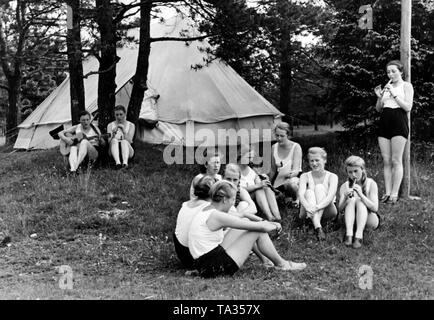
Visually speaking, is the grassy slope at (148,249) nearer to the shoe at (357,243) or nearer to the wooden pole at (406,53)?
the shoe at (357,243)

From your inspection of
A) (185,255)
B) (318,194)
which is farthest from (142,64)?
(185,255)

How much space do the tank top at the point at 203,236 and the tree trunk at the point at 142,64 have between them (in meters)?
5.79

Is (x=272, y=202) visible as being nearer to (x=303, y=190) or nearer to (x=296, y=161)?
(x=303, y=190)

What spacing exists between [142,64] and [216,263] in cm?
621

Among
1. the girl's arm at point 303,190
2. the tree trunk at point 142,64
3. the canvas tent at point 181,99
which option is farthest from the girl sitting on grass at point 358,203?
the canvas tent at point 181,99

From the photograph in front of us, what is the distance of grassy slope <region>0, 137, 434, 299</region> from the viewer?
3996 millimetres

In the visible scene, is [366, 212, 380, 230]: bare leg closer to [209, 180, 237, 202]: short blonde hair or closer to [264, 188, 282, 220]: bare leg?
[264, 188, 282, 220]: bare leg

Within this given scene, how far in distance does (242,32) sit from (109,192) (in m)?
3.40

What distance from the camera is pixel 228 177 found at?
5.07 metres

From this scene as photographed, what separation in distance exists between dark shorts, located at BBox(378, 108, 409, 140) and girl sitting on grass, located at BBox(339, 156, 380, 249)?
1223 mm

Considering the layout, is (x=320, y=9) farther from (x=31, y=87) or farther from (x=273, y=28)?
(x=31, y=87)

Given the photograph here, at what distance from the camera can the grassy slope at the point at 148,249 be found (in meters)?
4.00

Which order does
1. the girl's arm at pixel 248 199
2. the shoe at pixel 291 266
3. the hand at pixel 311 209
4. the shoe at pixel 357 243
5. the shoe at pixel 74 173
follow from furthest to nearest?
the shoe at pixel 74 173 < the hand at pixel 311 209 < the girl's arm at pixel 248 199 < the shoe at pixel 357 243 < the shoe at pixel 291 266
